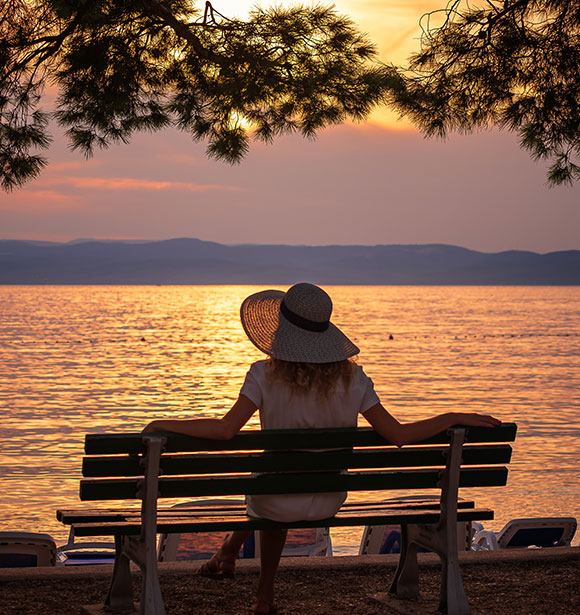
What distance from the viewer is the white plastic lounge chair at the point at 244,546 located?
21.0 ft

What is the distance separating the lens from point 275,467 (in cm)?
427

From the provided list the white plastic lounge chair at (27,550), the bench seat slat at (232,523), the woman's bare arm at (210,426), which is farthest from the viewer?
the white plastic lounge chair at (27,550)

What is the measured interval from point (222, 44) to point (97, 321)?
321 ft

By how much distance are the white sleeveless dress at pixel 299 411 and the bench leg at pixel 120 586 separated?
0.75 meters

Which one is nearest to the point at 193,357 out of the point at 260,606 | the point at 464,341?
the point at 464,341

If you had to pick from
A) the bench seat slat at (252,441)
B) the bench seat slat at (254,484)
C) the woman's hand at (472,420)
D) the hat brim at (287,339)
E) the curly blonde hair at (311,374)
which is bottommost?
the bench seat slat at (254,484)

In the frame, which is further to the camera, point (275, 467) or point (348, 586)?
point (348, 586)

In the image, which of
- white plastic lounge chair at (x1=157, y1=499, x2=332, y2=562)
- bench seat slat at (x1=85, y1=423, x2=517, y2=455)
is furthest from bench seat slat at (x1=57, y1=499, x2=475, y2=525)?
white plastic lounge chair at (x1=157, y1=499, x2=332, y2=562)

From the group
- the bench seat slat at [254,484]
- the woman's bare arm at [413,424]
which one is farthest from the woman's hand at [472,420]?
the bench seat slat at [254,484]

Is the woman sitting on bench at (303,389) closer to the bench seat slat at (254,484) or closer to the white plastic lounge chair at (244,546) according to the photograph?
the bench seat slat at (254,484)

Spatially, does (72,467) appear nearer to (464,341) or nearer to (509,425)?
(509,425)

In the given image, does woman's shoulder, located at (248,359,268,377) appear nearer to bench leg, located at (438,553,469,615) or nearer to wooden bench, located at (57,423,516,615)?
wooden bench, located at (57,423,516,615)

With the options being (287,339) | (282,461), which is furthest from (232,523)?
(287,339)

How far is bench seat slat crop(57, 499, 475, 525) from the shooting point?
4.39 m
